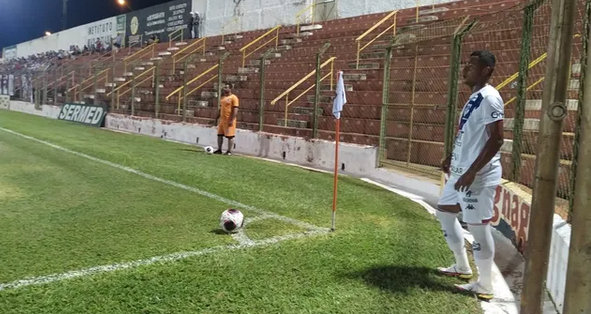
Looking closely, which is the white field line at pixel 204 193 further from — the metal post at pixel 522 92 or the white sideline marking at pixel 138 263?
the metal post at pixel 522 92

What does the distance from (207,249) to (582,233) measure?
3209 millimetres

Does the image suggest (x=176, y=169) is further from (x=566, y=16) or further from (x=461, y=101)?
(x=566, y=16)

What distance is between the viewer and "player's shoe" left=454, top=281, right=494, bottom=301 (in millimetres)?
3805

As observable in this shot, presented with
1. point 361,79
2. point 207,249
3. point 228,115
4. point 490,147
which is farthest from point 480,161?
point 361,79

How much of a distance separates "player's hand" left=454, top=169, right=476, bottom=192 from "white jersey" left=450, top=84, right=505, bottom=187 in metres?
0.08

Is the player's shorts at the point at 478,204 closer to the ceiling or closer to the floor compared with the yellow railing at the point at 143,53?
closer to the floor

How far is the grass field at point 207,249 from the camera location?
3.52m

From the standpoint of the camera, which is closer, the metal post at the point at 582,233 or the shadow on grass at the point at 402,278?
the metal post at the point at 582,233

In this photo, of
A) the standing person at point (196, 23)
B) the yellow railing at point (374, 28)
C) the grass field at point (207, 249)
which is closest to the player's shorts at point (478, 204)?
the grass field at point (207, 249)

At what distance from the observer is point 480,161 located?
360 cm

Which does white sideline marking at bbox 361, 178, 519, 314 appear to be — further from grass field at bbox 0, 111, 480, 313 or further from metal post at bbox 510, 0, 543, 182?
metal post at bbox 510, 0, 543, 182

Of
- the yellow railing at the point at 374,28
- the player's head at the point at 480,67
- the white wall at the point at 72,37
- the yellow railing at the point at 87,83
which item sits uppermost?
the white wall at the point at 72,37

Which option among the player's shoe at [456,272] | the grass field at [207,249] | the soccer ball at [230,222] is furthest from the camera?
the soccer ball at [230,222]

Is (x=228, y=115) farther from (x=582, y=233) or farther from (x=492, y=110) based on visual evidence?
(x=582, y=233)
